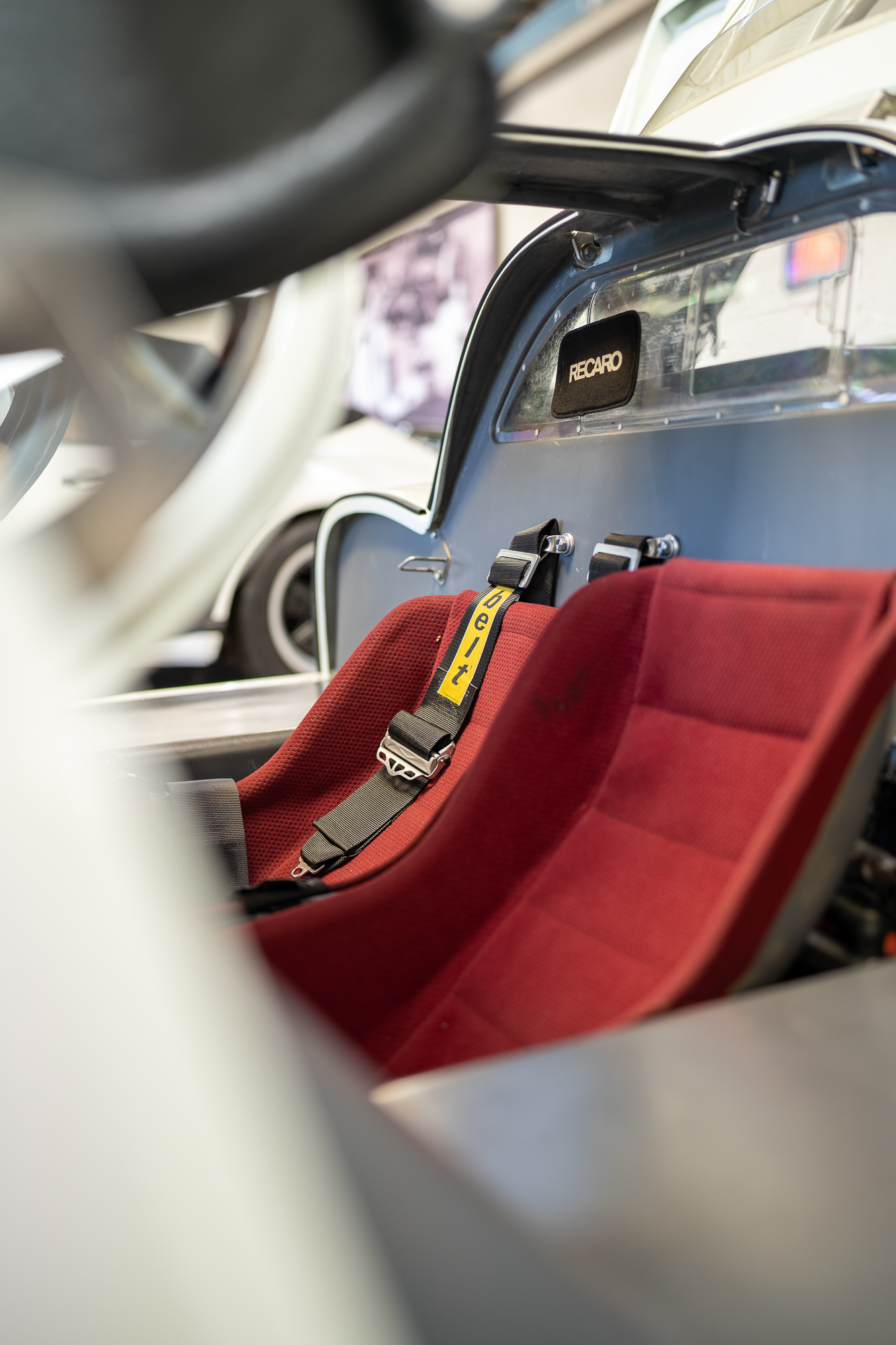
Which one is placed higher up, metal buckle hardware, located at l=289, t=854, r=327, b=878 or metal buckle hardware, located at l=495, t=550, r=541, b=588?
metal buckle hardware, located at l=495, t=550, r=541, b=588

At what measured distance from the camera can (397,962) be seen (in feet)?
3.11

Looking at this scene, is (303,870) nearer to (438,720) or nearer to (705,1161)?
(438,720)

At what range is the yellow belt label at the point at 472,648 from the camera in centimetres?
143

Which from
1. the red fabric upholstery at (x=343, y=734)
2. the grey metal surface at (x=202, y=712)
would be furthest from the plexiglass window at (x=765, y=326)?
the grey metal surface at (x=202, y=712)

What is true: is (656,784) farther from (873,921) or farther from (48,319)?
(48,319)

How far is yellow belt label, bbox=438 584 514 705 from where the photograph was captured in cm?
143

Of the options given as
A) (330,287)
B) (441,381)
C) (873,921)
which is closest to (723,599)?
(873,921)

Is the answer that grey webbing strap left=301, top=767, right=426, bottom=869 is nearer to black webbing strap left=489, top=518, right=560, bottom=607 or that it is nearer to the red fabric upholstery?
the red fabric upholstery

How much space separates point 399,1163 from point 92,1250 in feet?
0.39

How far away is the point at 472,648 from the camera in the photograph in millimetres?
1449

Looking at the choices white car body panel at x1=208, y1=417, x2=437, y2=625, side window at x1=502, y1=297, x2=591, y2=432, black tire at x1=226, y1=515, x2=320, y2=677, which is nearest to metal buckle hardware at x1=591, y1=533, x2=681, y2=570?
side window at x1=502, y1=297, x2=591, y2=432

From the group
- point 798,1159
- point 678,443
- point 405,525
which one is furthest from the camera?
point 405,525

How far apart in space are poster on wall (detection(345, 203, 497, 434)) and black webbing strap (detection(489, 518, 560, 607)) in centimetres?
382

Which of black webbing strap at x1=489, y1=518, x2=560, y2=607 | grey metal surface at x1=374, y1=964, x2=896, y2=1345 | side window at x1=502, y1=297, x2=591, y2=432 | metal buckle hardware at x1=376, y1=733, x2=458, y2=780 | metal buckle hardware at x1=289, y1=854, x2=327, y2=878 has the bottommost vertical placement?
metal buckle hardware at x1=289, y1=854, x2=327, y2=878
